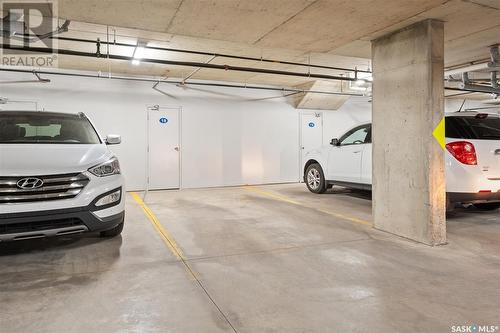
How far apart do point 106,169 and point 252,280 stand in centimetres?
193

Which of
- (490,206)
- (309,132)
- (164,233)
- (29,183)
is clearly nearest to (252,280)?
(164,233)

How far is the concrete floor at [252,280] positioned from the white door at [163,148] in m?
3.77

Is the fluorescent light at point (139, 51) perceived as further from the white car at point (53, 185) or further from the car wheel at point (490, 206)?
the car wheel at point (490, 206)

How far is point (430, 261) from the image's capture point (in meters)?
3.17

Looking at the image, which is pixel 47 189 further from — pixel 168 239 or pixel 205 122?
pixel 205 122

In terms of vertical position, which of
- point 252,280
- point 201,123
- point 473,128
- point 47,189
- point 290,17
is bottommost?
point 252,280

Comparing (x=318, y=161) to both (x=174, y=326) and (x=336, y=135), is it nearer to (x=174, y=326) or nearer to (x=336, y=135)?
(x=336, y=135)

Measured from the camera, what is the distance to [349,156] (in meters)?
6.56

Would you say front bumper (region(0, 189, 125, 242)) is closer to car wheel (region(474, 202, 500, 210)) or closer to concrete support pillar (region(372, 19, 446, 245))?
concrete support pillar (region(372, 19, 446, 245))

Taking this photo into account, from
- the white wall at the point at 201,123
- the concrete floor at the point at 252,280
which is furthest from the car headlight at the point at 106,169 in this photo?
the white wall at the point at 201,123

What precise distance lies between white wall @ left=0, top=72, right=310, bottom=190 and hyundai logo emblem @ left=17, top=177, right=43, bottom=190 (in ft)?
17.1

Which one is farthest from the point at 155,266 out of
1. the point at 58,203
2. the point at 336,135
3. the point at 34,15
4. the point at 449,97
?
the point at 449,97

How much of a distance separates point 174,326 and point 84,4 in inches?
126

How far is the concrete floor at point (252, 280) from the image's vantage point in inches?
82.5
